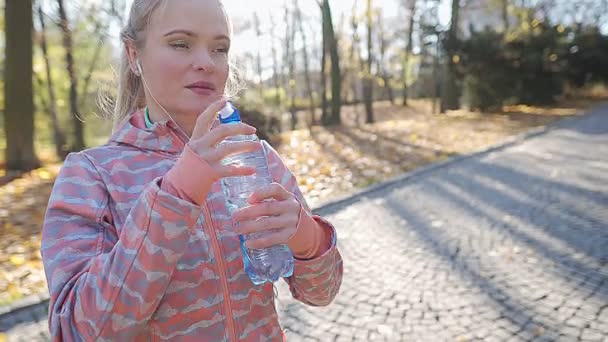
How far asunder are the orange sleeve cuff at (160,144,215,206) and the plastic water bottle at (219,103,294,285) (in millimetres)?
237

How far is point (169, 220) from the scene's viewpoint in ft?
3.02

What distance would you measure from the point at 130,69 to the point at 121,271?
2.74 ft

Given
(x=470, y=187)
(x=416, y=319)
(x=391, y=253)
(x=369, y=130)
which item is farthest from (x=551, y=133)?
(x=416, y=319)

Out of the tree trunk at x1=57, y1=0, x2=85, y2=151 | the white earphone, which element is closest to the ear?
the white earphone

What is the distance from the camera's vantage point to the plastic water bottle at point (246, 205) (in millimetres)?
1207

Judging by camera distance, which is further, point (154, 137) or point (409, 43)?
point (409, 43)

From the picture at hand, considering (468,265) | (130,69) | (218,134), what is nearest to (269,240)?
(218,134)

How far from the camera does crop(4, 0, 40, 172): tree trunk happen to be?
8.27 meters

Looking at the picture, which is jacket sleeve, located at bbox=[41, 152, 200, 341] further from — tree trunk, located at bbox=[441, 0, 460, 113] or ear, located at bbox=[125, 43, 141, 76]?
tree trunk, located at bbox=[441, 0, 460, 113]

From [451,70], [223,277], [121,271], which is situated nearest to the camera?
[121,271]

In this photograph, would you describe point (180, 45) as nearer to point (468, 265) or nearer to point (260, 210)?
point (260, 210)

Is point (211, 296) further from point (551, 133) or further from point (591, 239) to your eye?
point (551, 133)

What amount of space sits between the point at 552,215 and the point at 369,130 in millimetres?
9657

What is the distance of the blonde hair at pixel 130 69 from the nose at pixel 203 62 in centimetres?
15
